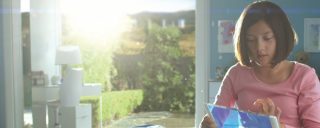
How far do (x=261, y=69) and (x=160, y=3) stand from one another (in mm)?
2709

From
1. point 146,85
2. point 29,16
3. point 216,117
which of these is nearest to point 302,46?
point 146,85

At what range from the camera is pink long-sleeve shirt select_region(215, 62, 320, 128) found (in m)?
0.68

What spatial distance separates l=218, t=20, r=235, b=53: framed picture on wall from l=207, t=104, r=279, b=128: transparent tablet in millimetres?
2468

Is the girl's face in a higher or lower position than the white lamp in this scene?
higher

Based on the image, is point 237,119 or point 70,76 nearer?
point 237,119

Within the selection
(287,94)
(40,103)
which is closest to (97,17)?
(40,103)

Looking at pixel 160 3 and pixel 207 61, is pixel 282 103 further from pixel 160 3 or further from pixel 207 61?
pixel 160 3

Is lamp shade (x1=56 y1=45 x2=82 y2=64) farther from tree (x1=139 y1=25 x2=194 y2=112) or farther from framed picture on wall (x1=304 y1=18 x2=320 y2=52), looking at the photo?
framed picture on wall (x1=304 y1=18 x2=320 y2=52)

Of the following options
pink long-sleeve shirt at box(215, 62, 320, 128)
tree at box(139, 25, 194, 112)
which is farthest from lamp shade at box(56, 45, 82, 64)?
pink long-sleeve shirt at box(215, 62, 320, 128)

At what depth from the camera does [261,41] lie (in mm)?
656

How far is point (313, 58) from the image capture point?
2.98m

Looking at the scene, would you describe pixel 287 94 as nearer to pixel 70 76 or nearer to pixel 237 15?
pixel 237 15

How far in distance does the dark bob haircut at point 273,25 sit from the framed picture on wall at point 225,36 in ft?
7.84

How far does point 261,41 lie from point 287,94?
11 centimetres
